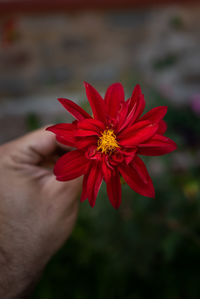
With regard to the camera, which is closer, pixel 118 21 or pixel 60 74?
pixel 118 21

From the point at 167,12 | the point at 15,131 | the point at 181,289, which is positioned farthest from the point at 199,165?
the point at 15,131

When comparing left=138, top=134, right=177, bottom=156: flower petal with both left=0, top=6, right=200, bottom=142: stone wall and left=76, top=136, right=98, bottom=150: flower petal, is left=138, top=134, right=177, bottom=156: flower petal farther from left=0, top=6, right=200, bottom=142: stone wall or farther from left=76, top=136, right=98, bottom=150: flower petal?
left=0, top=6, right=200, bottom=142: stone wall

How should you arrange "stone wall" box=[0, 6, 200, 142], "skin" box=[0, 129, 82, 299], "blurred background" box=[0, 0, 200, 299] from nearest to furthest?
"skin" box=[0, 129, 82, 299]
"blurred background" box=[0, 0, 200, 299]
"stone wall" box=[0, 6, 200, 142]

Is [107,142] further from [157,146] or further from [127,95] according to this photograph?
[127,95]

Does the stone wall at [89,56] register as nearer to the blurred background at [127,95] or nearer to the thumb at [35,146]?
the blurred background at [127,95]

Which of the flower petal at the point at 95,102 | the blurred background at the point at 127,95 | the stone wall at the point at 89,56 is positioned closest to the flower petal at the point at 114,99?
the flower petal at the point at 95,102

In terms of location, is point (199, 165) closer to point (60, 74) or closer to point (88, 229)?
point (88, 229)

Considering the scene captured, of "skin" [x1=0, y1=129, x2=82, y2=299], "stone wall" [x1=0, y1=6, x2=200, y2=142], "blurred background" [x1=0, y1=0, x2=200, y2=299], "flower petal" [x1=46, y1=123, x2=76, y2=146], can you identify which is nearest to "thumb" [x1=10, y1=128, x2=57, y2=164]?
"skin" [x1=0, y1=129, x2=82, y2=299]
